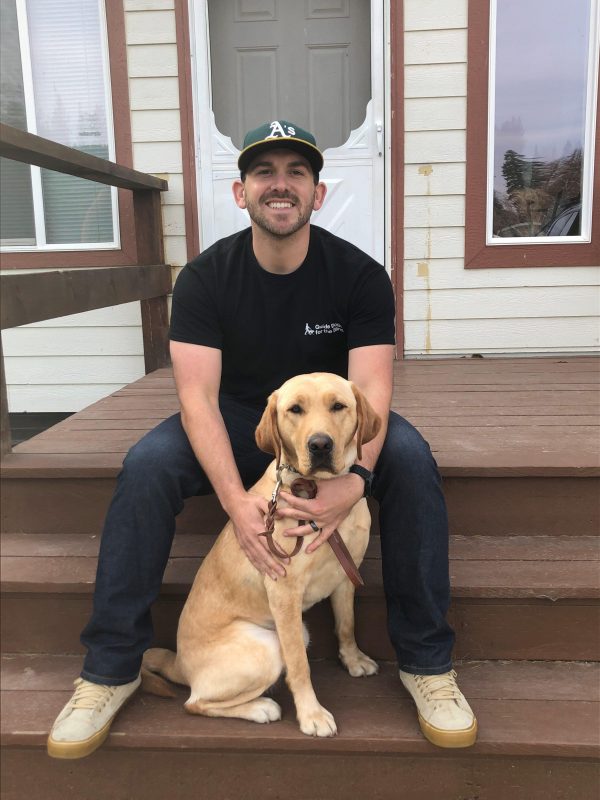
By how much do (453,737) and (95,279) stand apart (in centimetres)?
257

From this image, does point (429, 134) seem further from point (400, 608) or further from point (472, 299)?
point (400, 608)

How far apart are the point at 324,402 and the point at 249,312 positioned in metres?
0.70

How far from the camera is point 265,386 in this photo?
2506 mm

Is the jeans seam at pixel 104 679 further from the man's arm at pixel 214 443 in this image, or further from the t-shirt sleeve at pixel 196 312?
the t-shirt sleeve at pixel 196 312

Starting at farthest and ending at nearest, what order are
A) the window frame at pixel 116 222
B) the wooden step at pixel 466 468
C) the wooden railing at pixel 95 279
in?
1. the window frame at pixel 116 222
2. the wooden railing at pixel 95 279
3. the wooden step at pixel 466 468

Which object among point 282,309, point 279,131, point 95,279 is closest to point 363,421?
point 282,309

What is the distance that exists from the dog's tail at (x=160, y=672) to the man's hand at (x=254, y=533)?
1.49 feet

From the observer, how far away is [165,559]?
2076 millimetres

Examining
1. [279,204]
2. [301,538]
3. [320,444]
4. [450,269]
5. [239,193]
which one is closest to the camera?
[320,444]

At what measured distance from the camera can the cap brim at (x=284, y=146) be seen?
2234mm

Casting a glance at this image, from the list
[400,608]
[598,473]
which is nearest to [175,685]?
[400,608]

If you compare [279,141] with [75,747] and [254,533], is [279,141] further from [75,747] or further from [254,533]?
[75,747]

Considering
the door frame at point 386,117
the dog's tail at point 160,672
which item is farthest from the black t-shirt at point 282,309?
the door frame at point 386,117

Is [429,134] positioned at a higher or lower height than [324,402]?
higher
